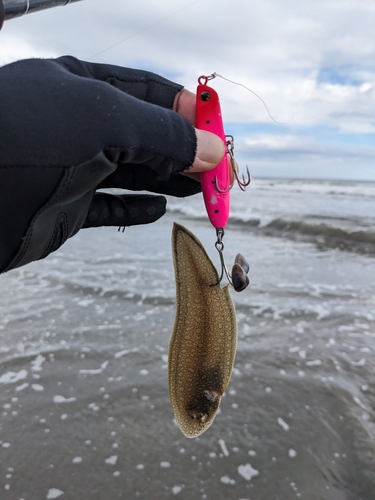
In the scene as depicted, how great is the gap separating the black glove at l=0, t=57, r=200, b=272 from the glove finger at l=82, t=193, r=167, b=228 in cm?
45

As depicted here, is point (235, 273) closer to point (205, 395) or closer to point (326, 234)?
point (205, 395)

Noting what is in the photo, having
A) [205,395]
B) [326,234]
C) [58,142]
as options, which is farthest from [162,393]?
[326,234]

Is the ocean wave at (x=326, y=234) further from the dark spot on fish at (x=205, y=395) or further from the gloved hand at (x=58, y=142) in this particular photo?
the gloved hand at (x=58, y=142)

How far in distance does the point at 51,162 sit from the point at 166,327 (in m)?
2.53

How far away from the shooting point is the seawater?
6.01ft

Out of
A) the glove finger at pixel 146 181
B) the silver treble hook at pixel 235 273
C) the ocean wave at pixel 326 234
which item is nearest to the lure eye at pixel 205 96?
the glove finger at pixel 146 181

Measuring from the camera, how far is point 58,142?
0.84m

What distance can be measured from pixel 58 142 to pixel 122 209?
0.69 metres

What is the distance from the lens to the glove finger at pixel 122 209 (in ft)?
4.89

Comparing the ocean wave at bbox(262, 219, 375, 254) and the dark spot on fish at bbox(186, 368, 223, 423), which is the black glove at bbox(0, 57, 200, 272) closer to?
the dark spot on fish at bbox(186, 368, 223, 423)

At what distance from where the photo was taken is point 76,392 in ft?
7.83

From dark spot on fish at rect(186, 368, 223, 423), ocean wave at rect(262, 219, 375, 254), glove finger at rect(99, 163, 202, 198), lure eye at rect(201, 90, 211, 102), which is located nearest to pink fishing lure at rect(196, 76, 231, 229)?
lure eye at rect(201, 90, 211, 102)

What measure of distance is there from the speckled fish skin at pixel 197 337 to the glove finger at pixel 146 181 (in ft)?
0.54

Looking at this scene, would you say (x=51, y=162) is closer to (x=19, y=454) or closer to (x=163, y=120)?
(x=163, y=120)
